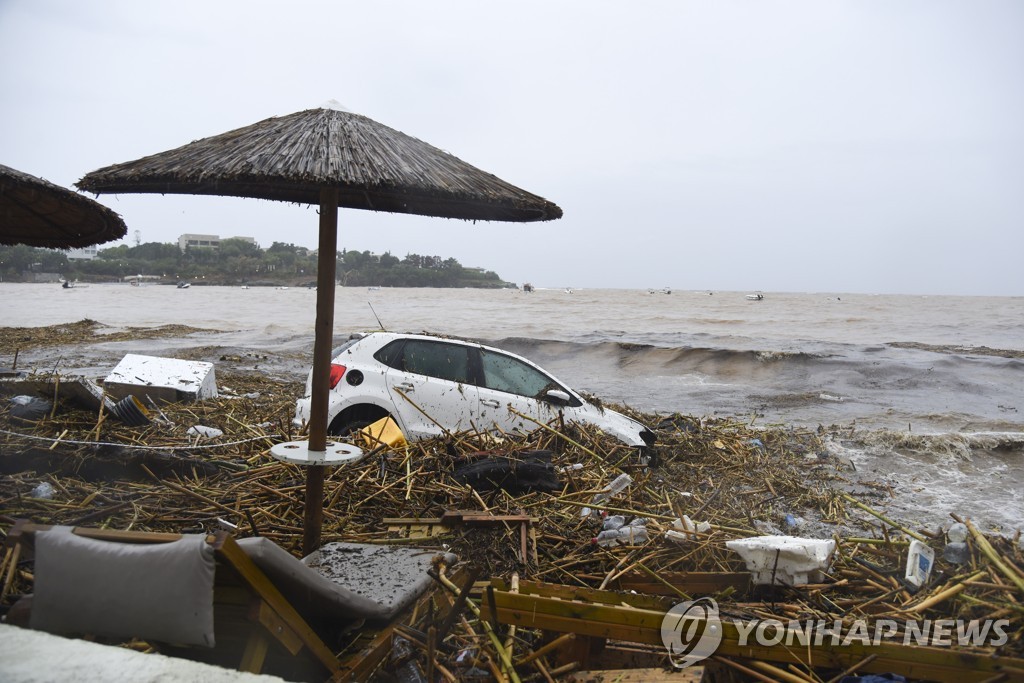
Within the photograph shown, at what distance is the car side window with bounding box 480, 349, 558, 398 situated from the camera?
8.57 meters

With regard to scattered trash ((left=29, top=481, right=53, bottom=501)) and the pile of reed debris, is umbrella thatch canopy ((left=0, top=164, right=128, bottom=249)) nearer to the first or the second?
the pile of reed debris

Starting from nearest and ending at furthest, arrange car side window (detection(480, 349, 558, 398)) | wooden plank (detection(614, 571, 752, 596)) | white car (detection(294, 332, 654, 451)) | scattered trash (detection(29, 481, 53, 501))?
wooden plank (detection(614, 571, 752, 596)) → scattered trash (detection(29, 481, 53, 501)) → white car (detection(294, 332, 654, 451)) → car side window (detection(480, 349, 558, 398))

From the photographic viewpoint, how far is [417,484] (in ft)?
20.2

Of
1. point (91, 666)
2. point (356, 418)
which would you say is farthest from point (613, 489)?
point (91, 666)

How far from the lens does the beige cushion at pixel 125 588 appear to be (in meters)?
2.58

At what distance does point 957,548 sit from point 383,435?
508 cm

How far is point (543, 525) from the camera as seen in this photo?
18.2ft

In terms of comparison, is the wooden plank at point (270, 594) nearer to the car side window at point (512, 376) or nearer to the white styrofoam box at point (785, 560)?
the white styrofoam box at point (785, 560)

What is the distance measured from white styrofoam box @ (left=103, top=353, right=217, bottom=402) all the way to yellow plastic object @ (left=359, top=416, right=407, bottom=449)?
377cm

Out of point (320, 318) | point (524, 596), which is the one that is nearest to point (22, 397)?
point (320, 318)

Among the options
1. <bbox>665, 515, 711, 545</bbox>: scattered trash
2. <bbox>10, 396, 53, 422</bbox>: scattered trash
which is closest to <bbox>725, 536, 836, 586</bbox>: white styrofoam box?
<bbox>665, 515, 711, 545</bbox>: scattered trash

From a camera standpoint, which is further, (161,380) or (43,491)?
(161,380)

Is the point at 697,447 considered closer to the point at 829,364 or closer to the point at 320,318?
the point at 320,318

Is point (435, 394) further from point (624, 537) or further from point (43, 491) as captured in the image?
point (43, 491)
